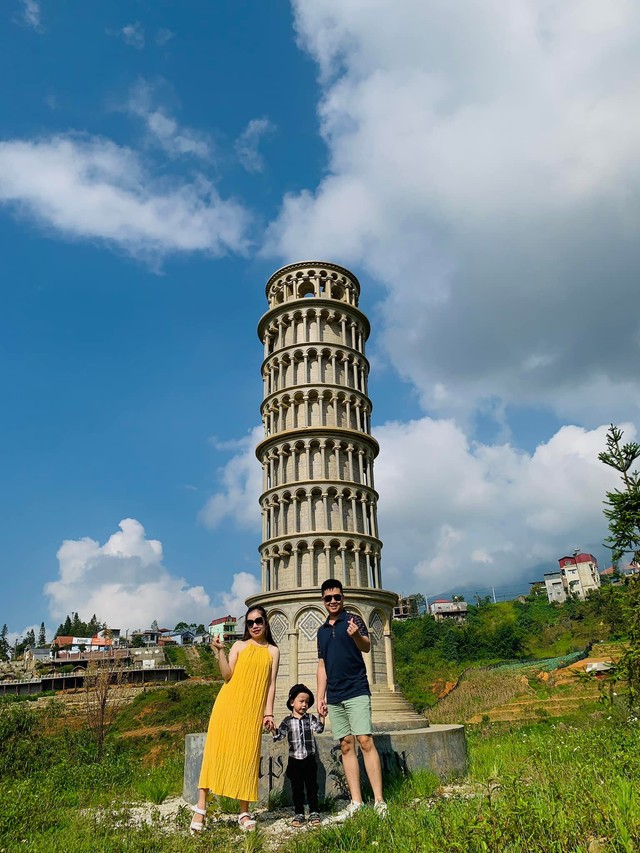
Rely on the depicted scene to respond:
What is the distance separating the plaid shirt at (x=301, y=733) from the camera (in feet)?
25.2

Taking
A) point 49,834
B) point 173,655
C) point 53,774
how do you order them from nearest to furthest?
point 49,834
point 53,774
point 173,655

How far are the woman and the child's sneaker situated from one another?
4.39 feet

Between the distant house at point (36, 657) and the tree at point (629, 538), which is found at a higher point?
the distant house at point (36, 657)

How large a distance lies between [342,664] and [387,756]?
4.63 meters

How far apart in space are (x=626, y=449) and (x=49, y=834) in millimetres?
12844

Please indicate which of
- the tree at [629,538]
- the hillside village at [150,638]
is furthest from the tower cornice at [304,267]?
the hillside village at [150,638]

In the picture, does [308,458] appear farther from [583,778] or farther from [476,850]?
[476,850]

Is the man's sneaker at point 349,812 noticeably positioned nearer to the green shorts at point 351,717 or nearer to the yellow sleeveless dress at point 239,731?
the green shorts at point 351,717

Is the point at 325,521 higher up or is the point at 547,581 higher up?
the point at 547,581

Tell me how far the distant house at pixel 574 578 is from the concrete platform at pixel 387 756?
4529 inches

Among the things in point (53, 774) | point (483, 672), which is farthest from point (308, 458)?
point (483, 672)

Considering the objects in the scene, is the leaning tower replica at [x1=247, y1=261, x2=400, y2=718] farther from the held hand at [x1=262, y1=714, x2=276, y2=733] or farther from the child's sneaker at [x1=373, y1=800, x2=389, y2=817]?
the held hand at [x1=262, y1=714, x2=276, y2=733]

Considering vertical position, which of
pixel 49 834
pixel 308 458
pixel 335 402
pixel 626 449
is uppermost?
pixel 335 402

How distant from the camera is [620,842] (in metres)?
4.46
